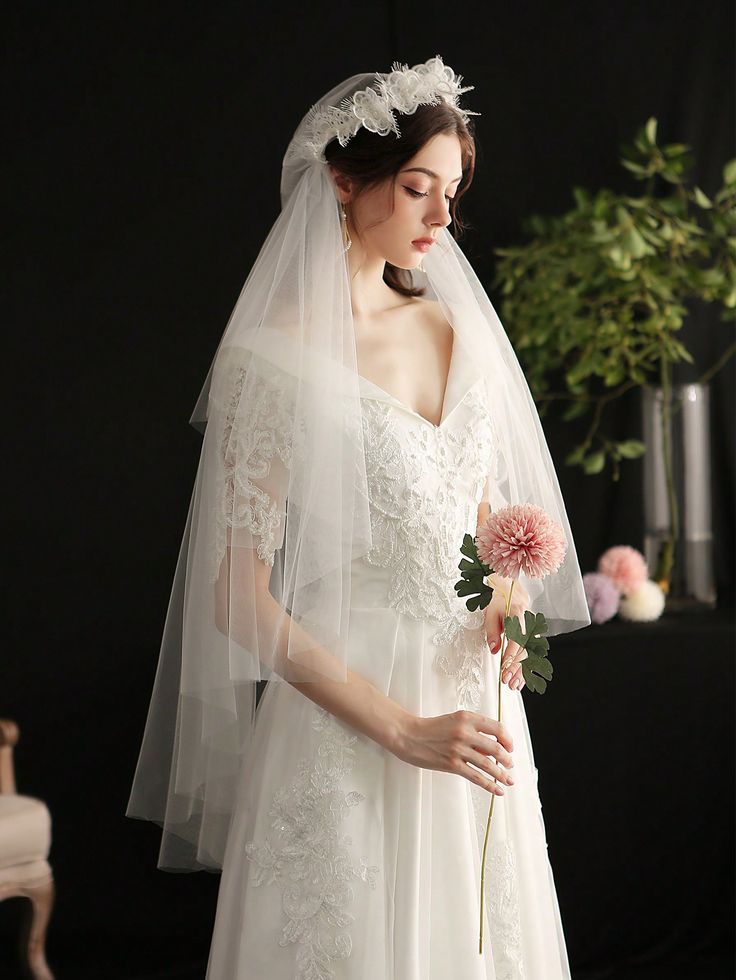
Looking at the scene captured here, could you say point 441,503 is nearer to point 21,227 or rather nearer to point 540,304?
point 540,304

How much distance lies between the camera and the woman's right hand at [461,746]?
60.9 inches

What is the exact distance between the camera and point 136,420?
3.15 meters

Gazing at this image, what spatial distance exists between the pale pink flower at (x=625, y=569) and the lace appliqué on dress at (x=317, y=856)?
1651 millimetres

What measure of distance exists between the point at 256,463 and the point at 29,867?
153 cm

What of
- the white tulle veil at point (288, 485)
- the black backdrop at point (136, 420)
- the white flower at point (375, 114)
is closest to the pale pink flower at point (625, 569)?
the black backdrop at point (136, 420)

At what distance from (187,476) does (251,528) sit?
1.59m

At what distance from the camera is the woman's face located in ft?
5.55

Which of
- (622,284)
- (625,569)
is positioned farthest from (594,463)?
(622,284)

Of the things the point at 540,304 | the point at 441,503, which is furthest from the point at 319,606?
the point at 540,304

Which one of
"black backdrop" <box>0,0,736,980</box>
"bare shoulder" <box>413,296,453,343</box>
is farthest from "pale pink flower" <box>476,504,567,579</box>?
"black backdrop" <box>0,0,736,980</box>

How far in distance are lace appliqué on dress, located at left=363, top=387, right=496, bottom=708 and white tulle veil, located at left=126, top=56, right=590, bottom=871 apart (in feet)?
0.15

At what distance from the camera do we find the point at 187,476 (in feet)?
10.5

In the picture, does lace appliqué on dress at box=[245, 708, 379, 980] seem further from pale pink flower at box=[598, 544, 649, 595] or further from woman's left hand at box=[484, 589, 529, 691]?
pale pink flower at box=[598, 544, 649, 595]

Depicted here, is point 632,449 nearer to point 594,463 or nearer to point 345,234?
→ point 594,463
